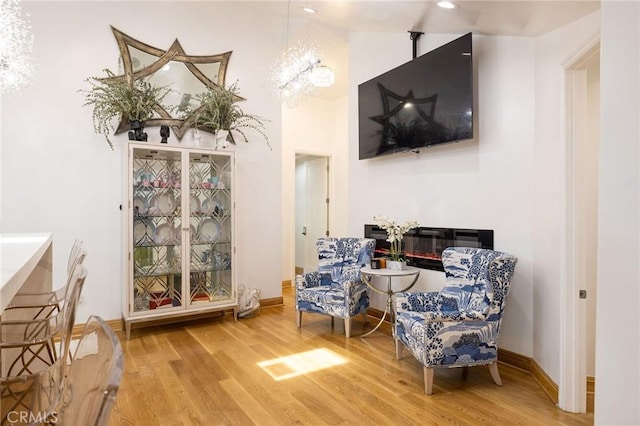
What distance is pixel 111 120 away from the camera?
380 cm

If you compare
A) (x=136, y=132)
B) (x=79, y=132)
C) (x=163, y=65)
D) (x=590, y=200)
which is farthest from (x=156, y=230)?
(x=590, y=200)

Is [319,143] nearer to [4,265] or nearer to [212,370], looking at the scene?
[212,370]

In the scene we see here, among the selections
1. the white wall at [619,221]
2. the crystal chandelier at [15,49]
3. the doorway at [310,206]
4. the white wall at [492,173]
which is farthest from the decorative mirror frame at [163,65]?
the white wall at [619,221]

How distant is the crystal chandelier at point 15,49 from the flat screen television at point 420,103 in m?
3.25

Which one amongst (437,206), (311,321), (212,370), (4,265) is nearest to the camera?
(4,265)

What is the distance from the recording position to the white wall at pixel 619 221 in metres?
1.21

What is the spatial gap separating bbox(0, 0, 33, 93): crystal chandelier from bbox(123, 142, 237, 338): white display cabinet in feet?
3.56

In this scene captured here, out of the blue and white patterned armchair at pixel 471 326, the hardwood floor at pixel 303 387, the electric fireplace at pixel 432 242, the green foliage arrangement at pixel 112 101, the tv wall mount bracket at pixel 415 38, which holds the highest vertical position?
the tv wall mount bracket at pixel 415 38

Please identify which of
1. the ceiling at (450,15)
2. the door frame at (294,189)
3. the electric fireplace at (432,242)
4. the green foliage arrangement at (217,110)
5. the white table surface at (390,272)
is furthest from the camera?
the door frame at (294,189)

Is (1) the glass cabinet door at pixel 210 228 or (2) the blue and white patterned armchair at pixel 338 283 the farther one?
(1) the glass cabinet door at pixel 210 228

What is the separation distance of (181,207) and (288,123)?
2692 millimetres

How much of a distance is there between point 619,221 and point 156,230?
147 inches

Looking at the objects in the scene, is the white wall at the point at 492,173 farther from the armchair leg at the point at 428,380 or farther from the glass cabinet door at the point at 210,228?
the glass cabinet door at the point at 210,228

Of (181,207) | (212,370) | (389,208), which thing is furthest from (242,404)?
(389,208)
